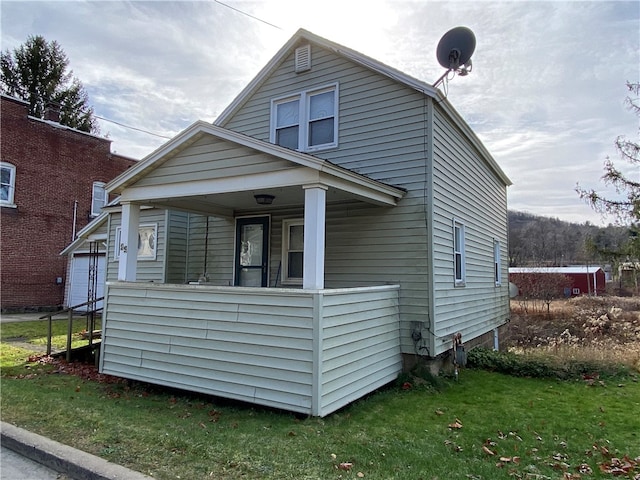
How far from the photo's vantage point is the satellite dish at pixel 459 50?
309 inches

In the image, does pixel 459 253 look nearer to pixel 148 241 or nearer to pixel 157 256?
pixel 157 256

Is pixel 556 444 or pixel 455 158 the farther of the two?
pixel 455 158

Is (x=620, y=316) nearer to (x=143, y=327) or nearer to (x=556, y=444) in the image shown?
(x=556, y=444)

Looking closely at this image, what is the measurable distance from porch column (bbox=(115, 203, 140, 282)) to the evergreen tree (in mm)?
23644

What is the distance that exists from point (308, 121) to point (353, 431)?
633 cm

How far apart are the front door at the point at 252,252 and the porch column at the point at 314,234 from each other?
3.45 metres

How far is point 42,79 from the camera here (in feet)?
88.4

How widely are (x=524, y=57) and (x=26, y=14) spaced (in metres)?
11.4

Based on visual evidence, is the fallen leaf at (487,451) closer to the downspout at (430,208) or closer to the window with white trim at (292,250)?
the downspout at (430,208)

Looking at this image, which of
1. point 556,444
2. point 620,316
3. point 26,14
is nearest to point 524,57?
point 556,444

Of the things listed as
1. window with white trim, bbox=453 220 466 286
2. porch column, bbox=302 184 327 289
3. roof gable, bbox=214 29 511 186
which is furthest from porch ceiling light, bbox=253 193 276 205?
window with white trim, bbox=453 220 466 286

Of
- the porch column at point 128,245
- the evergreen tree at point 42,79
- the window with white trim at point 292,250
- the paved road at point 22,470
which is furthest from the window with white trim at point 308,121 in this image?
the evergreen tree at point 42,79

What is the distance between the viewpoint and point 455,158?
8781 mm

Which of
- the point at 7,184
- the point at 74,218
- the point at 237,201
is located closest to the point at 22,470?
the point at 237,201
